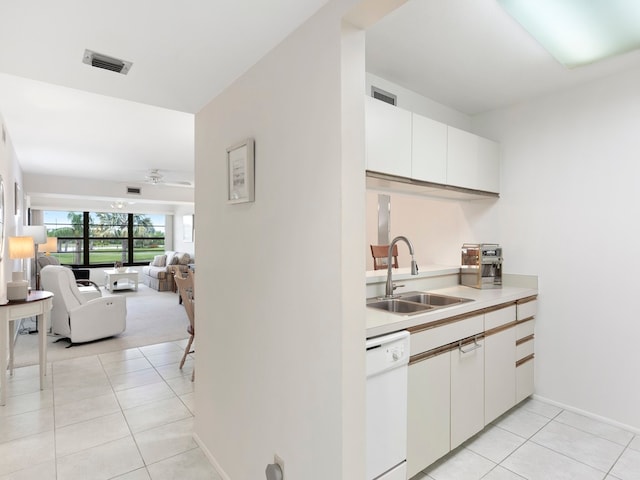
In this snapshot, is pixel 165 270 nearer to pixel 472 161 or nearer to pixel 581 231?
pixel 472 161

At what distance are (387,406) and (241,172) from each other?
1.34 meters

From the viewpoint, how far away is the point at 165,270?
8961 mm

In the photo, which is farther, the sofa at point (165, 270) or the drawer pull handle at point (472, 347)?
the sofa at point (165, 270)

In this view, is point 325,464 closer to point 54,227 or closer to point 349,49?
point 349,49

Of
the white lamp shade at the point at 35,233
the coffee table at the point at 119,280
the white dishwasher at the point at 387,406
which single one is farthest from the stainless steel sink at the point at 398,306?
the coffee table at the point at 119,280

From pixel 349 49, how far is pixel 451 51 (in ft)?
4.01

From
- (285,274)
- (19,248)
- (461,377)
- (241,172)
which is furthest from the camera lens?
(19,248)

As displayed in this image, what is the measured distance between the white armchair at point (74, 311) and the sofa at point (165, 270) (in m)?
3.73

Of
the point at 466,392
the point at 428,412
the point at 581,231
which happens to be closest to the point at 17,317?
the point at 428,412

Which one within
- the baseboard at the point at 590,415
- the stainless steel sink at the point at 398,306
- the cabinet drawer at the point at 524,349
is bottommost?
the baseboard at the point at 590,415

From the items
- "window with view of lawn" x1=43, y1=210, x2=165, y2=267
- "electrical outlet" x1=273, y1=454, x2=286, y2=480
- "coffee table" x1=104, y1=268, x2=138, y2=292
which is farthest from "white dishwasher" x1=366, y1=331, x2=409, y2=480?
"window with view of lawn" x1=43, y1=210, x2=165, y2=267

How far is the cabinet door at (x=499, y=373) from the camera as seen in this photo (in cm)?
232

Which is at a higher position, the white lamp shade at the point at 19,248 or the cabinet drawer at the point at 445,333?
the white lamp shade at the point at 19,248

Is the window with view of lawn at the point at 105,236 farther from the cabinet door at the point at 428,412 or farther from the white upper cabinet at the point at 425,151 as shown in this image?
the cabinet door at the point at 428,412
